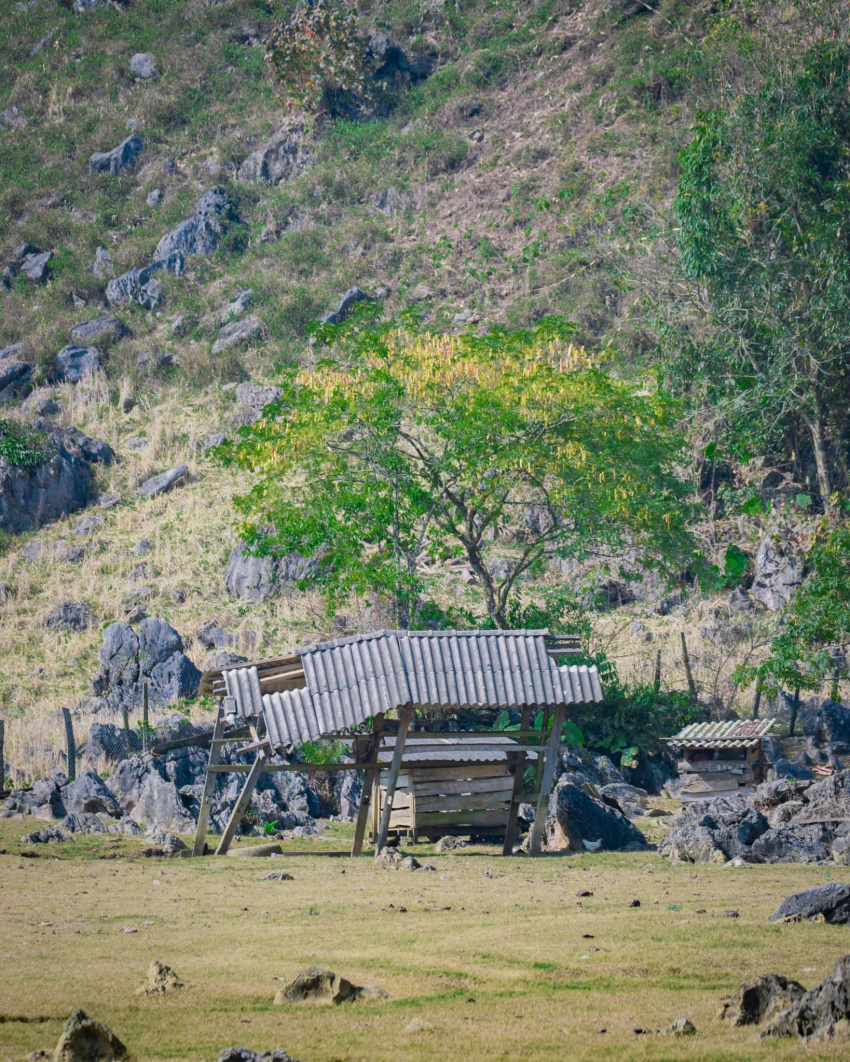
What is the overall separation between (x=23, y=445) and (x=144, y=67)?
3730 centimetres

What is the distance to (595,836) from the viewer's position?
16.0 m

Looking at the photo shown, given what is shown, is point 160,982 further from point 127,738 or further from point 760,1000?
point 127,738

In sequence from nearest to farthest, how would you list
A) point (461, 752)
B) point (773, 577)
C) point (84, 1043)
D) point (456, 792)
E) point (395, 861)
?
point (84, 1043)
point (395, 861)
point (461, 752)
point (456, 792)
point (773, 577)

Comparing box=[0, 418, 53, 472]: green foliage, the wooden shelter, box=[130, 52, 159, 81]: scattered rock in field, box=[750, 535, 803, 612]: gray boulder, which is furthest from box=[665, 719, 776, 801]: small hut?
box=[130, 52, 159, 81]: scattered rock in field

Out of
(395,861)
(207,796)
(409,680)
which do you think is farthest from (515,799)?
(207,796)

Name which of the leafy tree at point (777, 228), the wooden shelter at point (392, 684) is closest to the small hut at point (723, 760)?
the wooden shelter at point (392, 684)

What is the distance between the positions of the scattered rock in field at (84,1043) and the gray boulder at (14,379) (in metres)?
45.0

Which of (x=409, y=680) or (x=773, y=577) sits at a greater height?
(x=773, y=577)

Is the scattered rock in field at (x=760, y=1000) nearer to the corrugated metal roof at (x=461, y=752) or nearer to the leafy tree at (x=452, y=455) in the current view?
the corrugated metal roof at (x=461, y=752)

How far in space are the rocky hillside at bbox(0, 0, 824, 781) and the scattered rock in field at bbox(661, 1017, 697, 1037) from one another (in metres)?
20.3

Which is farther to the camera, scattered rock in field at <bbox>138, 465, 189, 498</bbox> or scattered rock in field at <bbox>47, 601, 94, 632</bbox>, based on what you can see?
scattered rock in field at <bbox>138, 465, 189, 498</bbox>

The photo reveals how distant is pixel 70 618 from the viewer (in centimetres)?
3309

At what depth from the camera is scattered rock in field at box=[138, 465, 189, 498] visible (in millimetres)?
40250

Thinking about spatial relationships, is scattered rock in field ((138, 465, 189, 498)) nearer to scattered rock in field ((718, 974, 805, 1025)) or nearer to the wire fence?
Result: the wire fence
